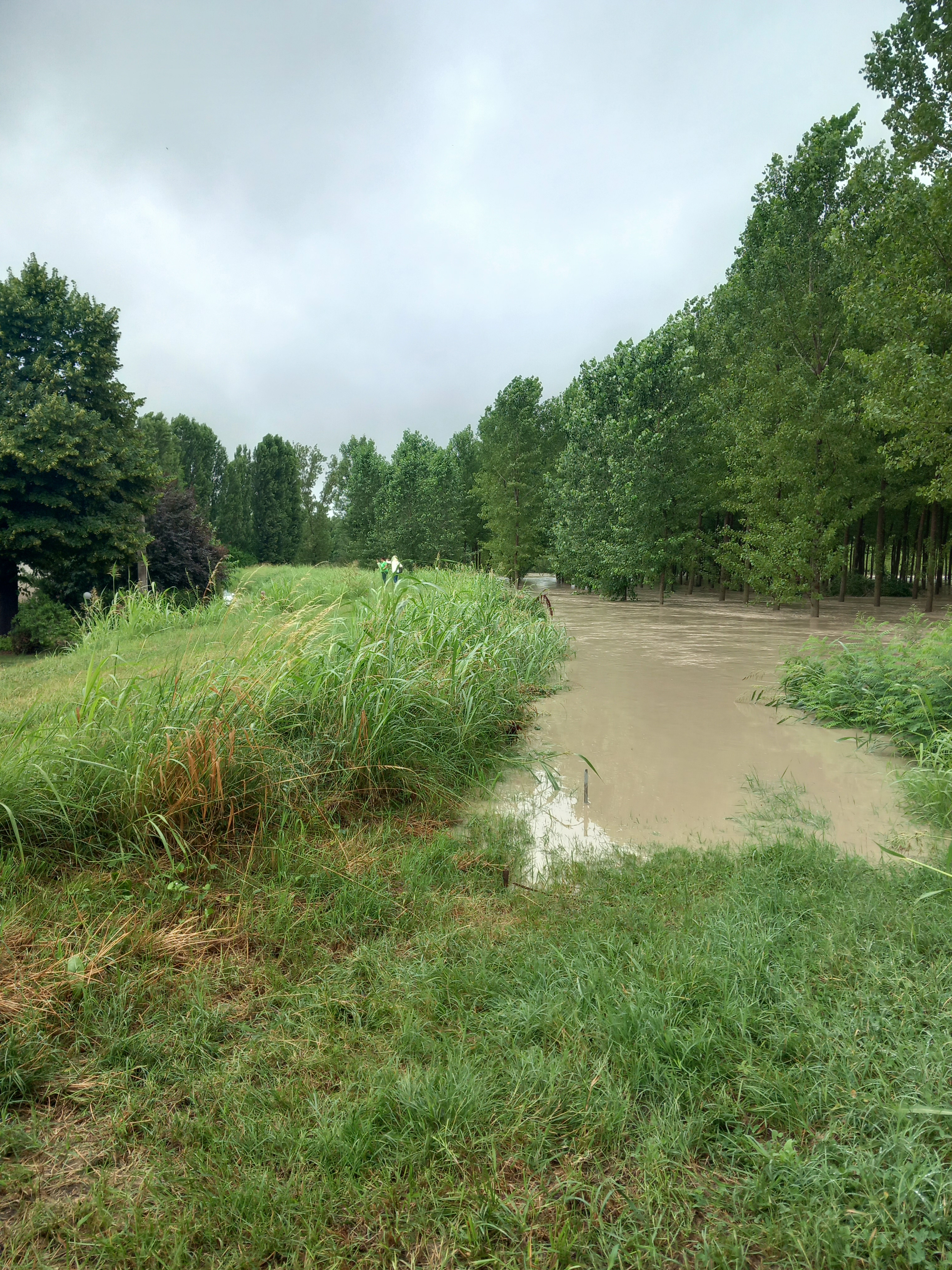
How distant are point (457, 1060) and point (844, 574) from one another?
83.8 ft

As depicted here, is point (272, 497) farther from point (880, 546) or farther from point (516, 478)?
point (880, 546)

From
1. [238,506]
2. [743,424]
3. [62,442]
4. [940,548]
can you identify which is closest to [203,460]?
[238,506]

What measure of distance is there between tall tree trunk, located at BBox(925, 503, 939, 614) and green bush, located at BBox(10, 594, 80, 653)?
24976mm

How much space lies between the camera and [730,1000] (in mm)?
2242

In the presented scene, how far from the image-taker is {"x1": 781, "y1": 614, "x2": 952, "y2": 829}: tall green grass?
14.7ft

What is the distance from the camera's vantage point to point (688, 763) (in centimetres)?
562

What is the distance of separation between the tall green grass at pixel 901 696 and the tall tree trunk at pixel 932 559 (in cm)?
1354

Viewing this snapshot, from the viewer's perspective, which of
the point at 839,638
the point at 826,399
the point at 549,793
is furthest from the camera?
the point at 826,399

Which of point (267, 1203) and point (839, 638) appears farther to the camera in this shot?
point (839, 638)

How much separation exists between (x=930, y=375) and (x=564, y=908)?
11.6m

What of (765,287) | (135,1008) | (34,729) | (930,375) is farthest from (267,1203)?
(765,287)

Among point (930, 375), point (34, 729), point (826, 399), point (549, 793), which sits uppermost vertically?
point (826, 399)

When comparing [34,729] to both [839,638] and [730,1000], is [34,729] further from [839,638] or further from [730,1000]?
[839,638]

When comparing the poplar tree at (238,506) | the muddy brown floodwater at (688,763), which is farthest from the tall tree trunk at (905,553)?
the poplar tree at (238,506)
